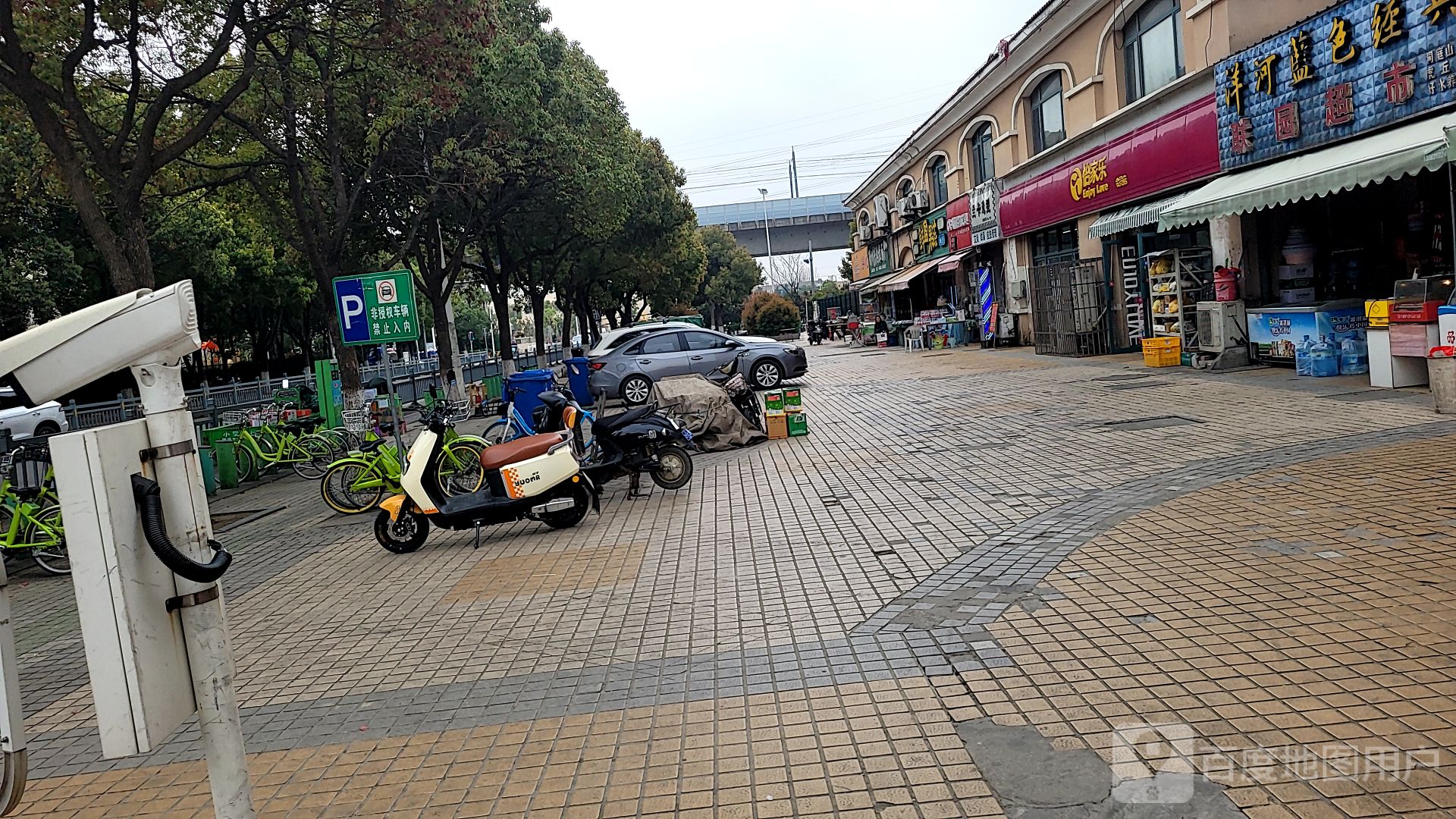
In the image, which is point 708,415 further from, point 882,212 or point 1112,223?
point 882,212

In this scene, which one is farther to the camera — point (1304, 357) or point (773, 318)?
point (773, 318)

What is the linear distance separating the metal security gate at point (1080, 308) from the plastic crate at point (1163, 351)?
3.52 metres

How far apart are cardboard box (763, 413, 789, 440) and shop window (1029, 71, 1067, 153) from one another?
531 inches

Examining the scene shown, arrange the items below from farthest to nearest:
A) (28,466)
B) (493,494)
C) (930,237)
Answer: (930,237)
(28,466)
(493,494)

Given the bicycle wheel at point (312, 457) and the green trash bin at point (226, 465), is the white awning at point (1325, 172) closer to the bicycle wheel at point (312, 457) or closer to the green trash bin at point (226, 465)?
the bicycle wheel at point (312, 457)

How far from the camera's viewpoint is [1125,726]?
3904mm

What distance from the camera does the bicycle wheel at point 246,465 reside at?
1520cm

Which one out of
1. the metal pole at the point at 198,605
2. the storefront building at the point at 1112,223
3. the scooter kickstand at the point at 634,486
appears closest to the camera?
the metal pole at the point at 198,605

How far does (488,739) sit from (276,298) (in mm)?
39378

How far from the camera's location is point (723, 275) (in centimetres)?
7256

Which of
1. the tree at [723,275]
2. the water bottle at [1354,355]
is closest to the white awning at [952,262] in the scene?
the water bottle at [1354,355]

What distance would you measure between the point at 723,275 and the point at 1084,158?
5172 centimetres

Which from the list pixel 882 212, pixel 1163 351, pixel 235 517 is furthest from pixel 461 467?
pixel 882 212

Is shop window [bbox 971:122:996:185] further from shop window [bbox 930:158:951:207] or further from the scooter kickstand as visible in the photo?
the scooter kickstand
